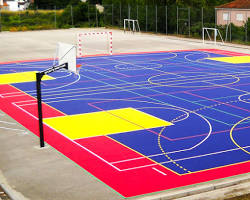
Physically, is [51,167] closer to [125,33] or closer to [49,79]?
[49,79]

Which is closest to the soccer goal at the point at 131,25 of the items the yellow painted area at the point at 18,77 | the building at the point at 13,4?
the yellow painted area at the point at 18,77

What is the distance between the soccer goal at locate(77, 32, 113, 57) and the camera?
134ft

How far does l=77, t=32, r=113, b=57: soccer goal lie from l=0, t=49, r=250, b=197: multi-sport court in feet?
16.4

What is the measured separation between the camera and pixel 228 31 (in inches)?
1960

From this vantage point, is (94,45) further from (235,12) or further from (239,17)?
(235,12)

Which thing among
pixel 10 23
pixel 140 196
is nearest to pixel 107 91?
pixel 140 196

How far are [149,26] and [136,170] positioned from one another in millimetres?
47070

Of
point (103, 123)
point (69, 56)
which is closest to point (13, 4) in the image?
point (103, 123)

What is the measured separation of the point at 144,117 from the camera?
20828mm

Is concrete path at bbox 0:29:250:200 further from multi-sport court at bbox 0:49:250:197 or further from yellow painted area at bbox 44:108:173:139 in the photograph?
yellow painted area at bbox 44:108:173:139

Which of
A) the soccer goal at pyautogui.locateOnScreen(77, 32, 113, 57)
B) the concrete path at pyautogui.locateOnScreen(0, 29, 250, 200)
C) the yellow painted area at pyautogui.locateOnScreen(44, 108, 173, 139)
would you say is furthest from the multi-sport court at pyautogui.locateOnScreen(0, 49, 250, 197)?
the soccer goal at pyautogui.locateOnScreen(77, 32, 113, 57)

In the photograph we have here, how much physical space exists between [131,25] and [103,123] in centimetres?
4519

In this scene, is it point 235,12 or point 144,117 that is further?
point 235,12

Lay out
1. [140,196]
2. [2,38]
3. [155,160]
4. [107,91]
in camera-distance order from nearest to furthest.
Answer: [140,196]
[155,160]
[107,91]
[2,38]
